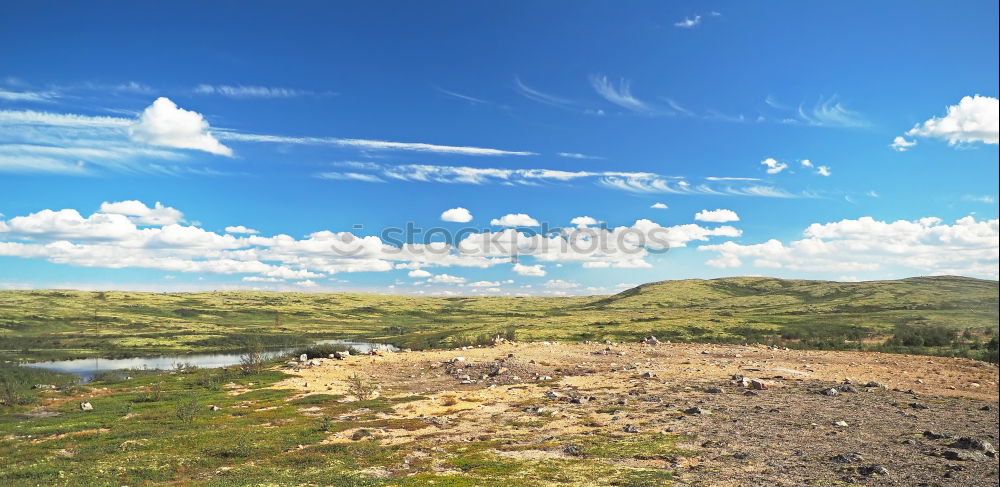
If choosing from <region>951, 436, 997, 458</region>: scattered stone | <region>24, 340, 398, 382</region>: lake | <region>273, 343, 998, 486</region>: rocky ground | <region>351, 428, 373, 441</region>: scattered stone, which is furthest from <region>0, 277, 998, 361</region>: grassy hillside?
<region>351, 428, 373, 441</region>: scattered stone

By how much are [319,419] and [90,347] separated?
112 m

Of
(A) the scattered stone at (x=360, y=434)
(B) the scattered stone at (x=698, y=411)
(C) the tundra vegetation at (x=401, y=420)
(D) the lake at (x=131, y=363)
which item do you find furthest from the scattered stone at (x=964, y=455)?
(D) the lake at (x=131, y=363)

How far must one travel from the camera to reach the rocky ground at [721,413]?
15.4m

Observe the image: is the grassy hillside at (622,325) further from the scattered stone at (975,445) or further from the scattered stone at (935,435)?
the scattered stone at (975,445)

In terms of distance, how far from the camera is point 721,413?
889 inches

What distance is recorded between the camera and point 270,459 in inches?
730

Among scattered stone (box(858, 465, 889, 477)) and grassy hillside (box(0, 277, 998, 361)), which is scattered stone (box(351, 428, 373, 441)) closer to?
scattered stone (box(858, 465, 889, 477))

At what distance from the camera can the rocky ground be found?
50.6ft

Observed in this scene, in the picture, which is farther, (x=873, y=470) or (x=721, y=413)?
(x=721, y=413)

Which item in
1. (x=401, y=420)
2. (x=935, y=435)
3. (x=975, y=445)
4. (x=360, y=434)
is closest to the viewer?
(x=975, y=445)

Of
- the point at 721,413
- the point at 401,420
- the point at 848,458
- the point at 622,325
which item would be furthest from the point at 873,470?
the point at 622,325

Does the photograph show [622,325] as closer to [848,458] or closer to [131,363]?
[848,458]

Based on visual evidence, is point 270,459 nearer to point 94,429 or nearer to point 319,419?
point 319,419

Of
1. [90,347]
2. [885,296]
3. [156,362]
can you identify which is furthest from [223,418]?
[885,296]
